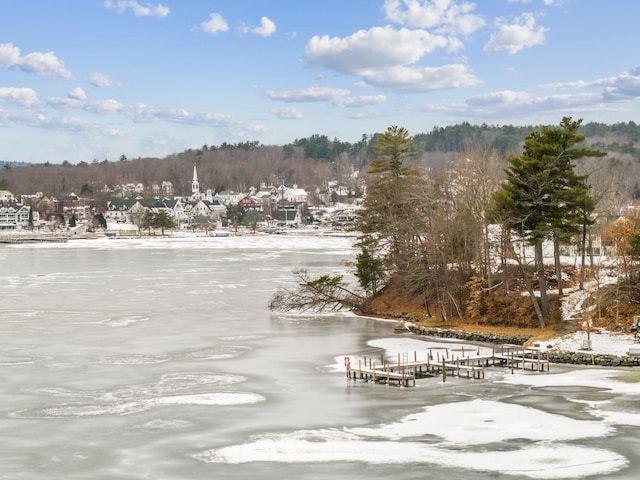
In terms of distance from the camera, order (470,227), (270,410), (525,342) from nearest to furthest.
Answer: (270,410)
(525,342)
(470,227)

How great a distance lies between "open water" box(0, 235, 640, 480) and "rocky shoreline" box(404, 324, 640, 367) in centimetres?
94

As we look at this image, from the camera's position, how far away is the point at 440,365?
2673cm

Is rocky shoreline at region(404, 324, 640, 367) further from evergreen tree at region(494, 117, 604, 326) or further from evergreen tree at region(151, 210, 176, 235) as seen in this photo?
evergreen tree at region(151, 210, 176, 235)

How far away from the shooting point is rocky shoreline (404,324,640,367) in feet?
87.5

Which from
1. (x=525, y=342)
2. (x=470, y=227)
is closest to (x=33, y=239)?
(x=470, y=227)

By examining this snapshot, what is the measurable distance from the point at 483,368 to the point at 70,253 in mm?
76425

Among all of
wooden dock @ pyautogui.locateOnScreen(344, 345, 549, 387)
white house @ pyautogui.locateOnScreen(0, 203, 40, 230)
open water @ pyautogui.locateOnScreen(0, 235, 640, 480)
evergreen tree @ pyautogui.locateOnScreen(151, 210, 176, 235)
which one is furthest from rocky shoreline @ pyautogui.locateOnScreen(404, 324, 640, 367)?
white house @ pyautogui.locateOnScreen(0, 203, 40, 230)

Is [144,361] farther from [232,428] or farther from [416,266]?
[416,266]

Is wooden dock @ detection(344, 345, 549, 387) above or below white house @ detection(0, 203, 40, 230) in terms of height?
below

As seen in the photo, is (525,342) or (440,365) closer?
(440,365)

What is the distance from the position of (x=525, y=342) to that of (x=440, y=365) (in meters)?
5.47

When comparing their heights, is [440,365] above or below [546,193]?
below

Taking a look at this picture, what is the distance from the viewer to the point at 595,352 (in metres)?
27.6

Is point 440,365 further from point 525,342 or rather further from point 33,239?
point 33,239
